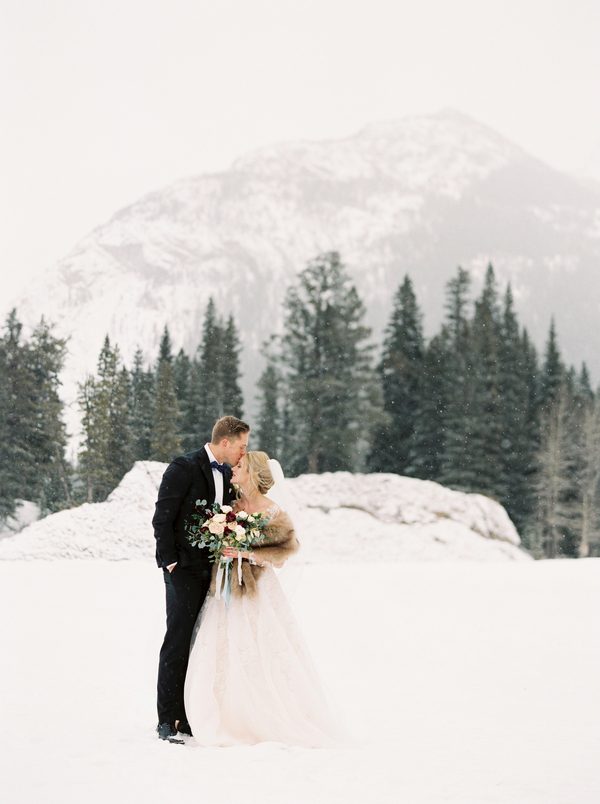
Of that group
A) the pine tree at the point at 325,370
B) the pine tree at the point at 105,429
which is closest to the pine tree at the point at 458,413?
the pine tree at the point at 325,370

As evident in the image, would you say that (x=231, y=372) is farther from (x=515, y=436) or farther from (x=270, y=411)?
(x=515, y=436)

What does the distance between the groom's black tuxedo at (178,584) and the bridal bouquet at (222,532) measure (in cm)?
8

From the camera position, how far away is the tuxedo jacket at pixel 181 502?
5.30m

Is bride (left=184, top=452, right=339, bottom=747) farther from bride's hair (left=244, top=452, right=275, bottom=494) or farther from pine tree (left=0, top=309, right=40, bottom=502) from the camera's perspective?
pine tree (left=0, top=309, right=40, bottom=502)

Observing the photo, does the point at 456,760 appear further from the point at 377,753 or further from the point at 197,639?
the point at 197,639

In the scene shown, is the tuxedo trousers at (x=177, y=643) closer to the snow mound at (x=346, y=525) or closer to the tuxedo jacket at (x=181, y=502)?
the tuxedo jacket at (x=181, y=502)

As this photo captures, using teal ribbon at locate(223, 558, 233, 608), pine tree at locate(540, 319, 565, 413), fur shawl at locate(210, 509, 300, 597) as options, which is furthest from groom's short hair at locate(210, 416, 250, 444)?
pine tree at locate(540, 319, 565, 413)

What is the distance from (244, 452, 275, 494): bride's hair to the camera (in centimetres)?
559

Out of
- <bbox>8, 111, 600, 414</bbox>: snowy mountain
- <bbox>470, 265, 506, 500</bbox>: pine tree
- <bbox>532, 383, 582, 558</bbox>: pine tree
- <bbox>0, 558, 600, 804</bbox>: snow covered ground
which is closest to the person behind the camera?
<bbox>0, 558, 600, 804</bbox>: snow covered ground

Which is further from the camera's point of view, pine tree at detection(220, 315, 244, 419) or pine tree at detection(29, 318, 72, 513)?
pine tree at detection(220, 315, 244, 419)

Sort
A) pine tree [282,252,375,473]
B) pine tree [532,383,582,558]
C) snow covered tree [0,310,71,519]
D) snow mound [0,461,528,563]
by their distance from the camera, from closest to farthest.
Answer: snow mound [0,461,528,563]
snow covered tree [0,310,71,519]
pine tree [282,252,375,473]
pine tree [532,383,582,558]

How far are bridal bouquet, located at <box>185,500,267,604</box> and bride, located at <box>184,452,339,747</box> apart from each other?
0.06 m

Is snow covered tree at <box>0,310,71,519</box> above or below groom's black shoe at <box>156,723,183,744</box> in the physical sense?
above

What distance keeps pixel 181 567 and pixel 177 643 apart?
492 millimetres
